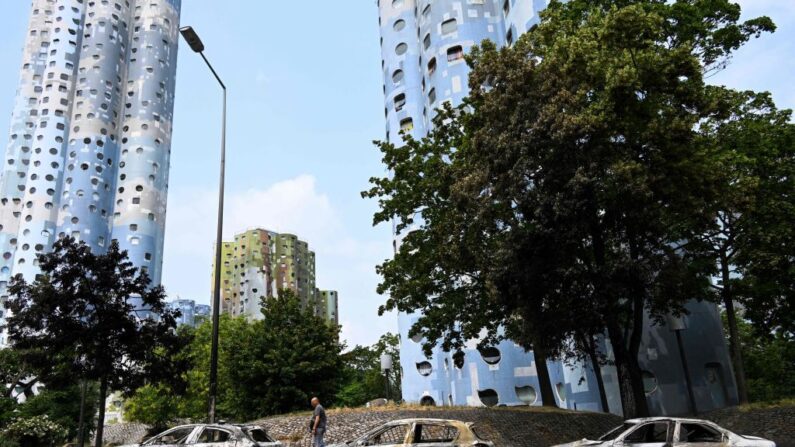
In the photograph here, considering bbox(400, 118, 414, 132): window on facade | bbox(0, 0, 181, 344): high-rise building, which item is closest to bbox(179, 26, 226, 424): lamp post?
bbox(400, 118, 414, 132): window on facade

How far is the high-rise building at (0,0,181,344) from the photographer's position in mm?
80375

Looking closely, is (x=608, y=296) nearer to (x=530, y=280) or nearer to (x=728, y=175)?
(x=530, y=280)

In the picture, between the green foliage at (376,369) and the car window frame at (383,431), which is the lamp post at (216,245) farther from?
the green foliage at (376,369)

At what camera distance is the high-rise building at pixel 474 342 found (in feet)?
97.6

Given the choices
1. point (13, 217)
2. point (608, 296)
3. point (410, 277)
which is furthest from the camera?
point (13, 217)

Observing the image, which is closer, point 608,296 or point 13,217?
point 608,296

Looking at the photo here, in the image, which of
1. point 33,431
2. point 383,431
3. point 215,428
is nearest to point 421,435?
point 383,431

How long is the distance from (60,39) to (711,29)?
9696 cm

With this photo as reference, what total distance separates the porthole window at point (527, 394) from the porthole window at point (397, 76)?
29341 mm

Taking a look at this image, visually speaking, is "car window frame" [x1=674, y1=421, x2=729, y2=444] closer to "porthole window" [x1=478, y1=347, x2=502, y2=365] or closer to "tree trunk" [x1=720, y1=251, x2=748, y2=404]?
"tree trunk" [x1=720, y1=251, x2=748, y2=404]

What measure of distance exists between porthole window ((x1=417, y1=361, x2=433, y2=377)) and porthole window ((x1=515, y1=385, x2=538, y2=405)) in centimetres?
777

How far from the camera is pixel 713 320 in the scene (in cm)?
3120

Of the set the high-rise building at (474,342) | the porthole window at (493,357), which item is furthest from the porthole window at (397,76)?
the porthole window at (493,357)

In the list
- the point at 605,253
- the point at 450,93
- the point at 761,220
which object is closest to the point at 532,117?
the point at 605,253
